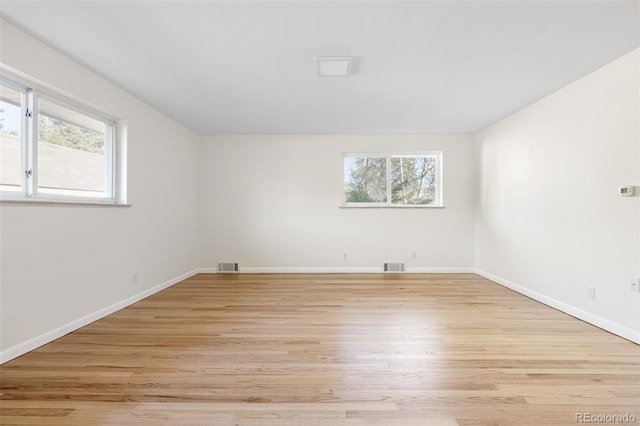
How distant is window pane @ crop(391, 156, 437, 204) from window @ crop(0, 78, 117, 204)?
13.5 feet

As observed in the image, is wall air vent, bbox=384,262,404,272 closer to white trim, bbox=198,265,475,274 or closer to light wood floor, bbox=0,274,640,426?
white trim, bbox=198,265,475,274

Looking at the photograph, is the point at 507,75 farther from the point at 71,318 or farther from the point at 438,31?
the point at 71,318

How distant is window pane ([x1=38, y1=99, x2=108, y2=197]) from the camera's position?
7.89 feet

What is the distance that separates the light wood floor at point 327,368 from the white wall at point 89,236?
223 millimetres

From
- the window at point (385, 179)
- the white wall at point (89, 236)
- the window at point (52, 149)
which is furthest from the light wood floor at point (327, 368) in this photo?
the window at point (385, 179)

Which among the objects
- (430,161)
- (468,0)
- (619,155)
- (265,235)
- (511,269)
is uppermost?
(468,0)

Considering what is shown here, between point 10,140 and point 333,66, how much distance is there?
256 centimetres

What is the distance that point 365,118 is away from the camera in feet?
13.3

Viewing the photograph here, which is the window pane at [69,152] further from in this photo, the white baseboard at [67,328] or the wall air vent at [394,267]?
the wall air vent at [394,267]

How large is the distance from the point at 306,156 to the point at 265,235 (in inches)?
61.4

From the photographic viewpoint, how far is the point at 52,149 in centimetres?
247

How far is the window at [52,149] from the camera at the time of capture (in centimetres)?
214

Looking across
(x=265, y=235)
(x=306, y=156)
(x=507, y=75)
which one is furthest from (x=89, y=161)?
(x=507, y=75)

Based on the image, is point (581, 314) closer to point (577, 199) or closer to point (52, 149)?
point (577, 199)
